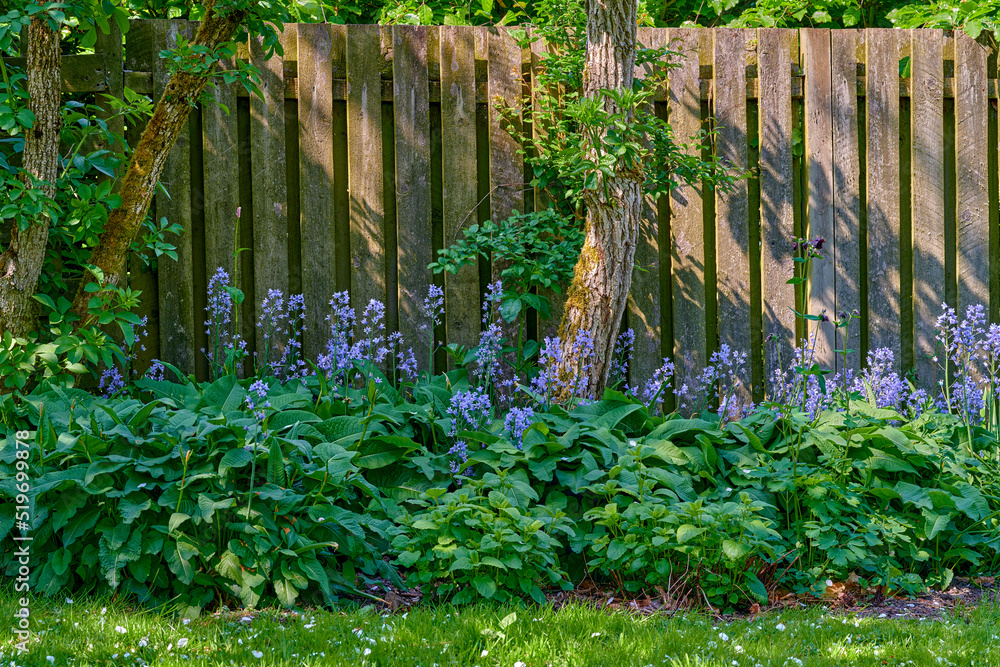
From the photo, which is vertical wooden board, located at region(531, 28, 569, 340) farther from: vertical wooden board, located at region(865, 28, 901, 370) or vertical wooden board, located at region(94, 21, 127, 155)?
vertical wooden board, located at region(94, 21, 127, 155)

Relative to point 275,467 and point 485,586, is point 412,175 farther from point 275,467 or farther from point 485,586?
point 485,586

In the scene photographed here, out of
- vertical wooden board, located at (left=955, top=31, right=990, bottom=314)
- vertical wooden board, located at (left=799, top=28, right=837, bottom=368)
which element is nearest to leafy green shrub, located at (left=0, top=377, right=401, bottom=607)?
vertical wooden board, located at (left=799, top=28, right=837, bottom=368)

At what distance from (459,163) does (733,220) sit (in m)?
1.57

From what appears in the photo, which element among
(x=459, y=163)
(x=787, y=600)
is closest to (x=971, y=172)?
(x=459, y=163)

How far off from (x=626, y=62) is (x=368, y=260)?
1681 millimetres

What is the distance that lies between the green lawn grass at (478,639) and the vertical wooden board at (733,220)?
2.24 m

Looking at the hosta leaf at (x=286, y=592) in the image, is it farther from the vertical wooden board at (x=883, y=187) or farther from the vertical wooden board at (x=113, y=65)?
the vertical wooden board at (x=883, y=187)

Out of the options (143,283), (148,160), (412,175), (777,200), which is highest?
(148,160)

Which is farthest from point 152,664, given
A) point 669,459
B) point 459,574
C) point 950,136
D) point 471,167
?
point 950,136

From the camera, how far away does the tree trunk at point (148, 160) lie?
12.6 ft

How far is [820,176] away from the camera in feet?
15.5

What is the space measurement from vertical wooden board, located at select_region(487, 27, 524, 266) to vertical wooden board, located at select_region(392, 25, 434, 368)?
1.16 ft

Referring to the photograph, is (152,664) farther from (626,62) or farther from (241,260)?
(626,62)

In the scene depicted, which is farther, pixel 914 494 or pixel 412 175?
pixel 412 175
